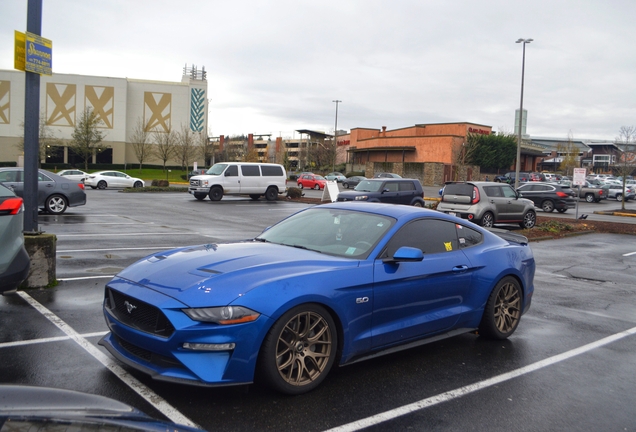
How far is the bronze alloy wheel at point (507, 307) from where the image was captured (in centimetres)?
616

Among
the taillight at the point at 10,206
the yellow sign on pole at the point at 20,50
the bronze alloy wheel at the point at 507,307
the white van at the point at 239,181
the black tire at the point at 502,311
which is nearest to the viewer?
the taillight at the point at 10,206

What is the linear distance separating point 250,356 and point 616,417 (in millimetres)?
2851

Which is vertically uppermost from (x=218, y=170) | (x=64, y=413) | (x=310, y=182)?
(x=218, y=170)

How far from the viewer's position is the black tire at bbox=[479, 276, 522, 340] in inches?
237

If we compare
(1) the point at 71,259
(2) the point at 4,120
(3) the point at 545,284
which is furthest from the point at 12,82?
(3) the point at 545,284

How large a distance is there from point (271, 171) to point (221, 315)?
90.7ft

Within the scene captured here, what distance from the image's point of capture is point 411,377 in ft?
16.4

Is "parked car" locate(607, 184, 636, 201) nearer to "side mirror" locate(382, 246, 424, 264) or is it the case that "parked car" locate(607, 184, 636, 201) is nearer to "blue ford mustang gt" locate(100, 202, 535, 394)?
"blue ford mustang gt" locate(100, 202, 535, 394)

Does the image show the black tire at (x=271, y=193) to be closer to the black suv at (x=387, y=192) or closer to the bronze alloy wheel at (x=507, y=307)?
the black suv at (x=387, y=192)

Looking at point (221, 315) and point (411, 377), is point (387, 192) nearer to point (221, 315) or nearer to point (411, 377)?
point (411, 377)

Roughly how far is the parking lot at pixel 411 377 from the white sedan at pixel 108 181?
108 feet

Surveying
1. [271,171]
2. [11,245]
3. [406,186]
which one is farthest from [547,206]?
[11,245]

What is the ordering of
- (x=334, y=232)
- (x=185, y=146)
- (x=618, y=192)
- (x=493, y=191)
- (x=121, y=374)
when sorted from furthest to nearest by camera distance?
(x=185, y=146) → (x=618, y=192) → (x=493, y=191) → (x=334, y=232) → (x=121, y=374)

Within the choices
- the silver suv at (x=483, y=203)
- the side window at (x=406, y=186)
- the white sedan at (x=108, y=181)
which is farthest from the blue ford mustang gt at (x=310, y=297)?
the white sedan at (x=108, y=181)
